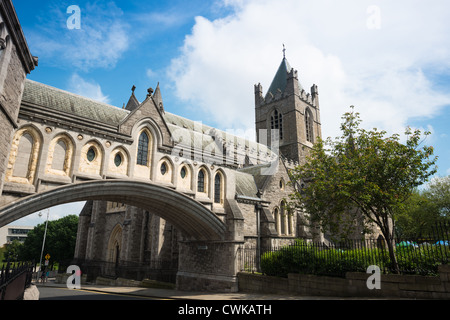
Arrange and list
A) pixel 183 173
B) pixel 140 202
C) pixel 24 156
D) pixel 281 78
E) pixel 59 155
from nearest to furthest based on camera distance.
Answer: pixel 24 156
pixel 59 155
pixel 140 202
pixel 183 173
pixel 281 78

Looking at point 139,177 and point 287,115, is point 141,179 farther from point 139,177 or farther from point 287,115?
point 287,115

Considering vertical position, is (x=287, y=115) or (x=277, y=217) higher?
(x=287, y=115)

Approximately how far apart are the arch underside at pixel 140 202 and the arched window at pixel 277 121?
3696cm

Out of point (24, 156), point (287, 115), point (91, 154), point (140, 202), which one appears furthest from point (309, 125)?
point (24, 156)

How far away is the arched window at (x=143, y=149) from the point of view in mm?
13403

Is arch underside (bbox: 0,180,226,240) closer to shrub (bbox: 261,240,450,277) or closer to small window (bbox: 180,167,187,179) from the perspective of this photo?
small window (bbox: 180,167,187,179)

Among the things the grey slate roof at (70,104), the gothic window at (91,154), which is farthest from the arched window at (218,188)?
the gothic window at (91,154)

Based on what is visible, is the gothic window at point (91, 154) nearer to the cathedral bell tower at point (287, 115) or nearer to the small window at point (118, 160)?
the small window at point (118, 160)

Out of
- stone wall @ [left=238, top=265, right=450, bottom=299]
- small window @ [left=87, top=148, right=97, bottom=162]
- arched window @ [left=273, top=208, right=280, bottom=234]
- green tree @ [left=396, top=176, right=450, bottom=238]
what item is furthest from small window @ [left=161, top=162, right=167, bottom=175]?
green tree @ [left=396, top=176, right=450, bottom=238]

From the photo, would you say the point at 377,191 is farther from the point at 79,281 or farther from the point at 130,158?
the point at 79,281

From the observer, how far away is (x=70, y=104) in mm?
Result: 12625

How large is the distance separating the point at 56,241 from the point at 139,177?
135 ft
